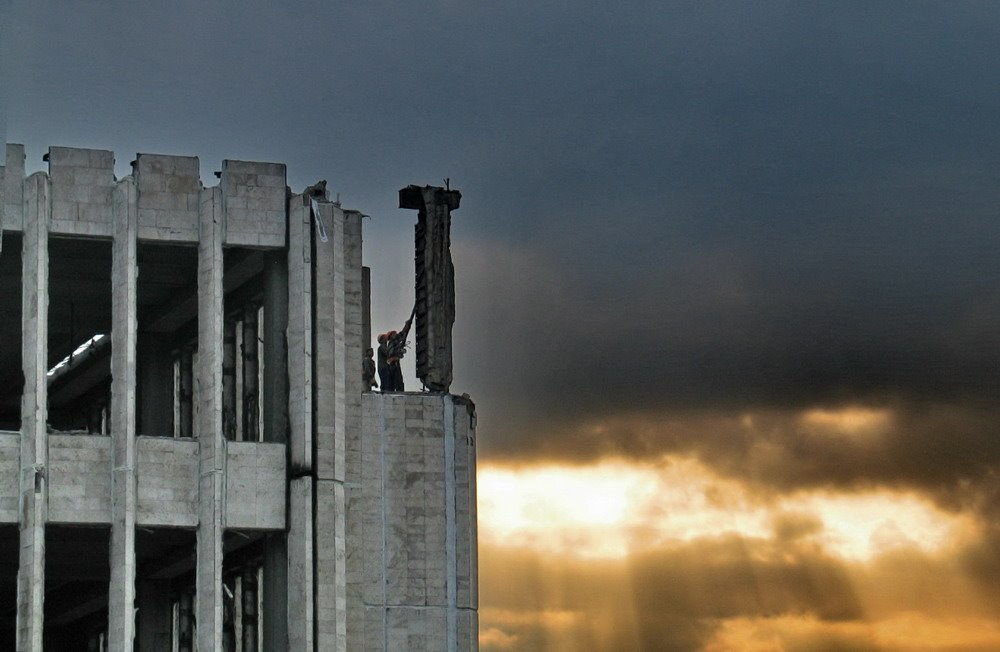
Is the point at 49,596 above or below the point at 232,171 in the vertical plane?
below

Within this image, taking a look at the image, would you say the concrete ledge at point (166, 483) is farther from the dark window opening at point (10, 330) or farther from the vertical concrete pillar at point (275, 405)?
the dark window opening at point (10, 330)

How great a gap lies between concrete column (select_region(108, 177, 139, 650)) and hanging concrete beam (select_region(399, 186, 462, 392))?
8806 millimetres

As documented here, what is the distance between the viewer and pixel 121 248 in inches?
1683

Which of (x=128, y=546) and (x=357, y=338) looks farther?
(x=357, y=338)

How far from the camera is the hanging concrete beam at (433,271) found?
4850cm

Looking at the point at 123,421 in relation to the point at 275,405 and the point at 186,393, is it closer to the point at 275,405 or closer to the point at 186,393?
the point at 275,405

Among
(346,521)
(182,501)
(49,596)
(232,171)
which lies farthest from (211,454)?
(49,596)

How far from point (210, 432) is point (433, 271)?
9.16 metres

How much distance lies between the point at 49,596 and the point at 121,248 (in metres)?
24.7

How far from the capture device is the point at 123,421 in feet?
138

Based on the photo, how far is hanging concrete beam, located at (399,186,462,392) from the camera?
48500 millimetres

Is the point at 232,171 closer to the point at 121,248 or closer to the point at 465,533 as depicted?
the point at 121,248

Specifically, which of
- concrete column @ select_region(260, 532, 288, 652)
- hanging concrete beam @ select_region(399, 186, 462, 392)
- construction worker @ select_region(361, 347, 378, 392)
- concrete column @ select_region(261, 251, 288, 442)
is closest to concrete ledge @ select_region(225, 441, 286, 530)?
concrete column @ select_region(260, 532, 288, 652)

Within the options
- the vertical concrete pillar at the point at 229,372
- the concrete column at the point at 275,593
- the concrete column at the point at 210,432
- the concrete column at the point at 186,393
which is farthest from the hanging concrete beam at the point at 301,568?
the concrete column at the point at 186,393
